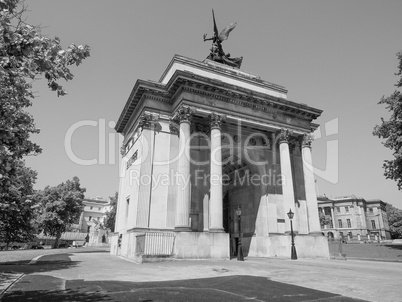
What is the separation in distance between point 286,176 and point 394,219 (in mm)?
107786

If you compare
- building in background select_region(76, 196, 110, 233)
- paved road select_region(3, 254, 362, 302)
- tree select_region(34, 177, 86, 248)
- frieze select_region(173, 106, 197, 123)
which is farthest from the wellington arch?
building in background select_region(76, 196, 110, 233)

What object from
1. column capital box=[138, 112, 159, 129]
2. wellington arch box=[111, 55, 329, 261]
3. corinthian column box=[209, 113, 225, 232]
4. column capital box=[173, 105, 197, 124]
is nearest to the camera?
corinthian column box=[209, 113, 225, 232]

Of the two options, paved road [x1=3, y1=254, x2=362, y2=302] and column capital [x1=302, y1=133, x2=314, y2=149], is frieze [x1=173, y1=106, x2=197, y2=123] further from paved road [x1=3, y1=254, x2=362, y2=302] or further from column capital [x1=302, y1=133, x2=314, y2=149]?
paved road [x1=3, y1=254, x2=362, y2=302]

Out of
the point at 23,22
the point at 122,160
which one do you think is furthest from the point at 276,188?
the point at 23,22

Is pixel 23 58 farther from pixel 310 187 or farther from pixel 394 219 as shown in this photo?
pixel 394 219

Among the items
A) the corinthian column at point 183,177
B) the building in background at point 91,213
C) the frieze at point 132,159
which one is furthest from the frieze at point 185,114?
the building in background at point 91,213

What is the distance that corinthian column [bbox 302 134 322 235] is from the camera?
24878 millimetres

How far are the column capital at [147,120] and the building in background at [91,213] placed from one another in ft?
304

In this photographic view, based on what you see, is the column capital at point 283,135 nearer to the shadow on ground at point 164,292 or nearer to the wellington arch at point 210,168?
the wellington arch at point 210,168

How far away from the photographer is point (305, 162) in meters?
26.9

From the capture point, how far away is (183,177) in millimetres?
20172

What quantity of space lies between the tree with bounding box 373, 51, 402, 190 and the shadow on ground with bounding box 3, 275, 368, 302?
24387 mm

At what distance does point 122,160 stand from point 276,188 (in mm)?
16929

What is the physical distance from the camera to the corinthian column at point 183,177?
19.2 m
